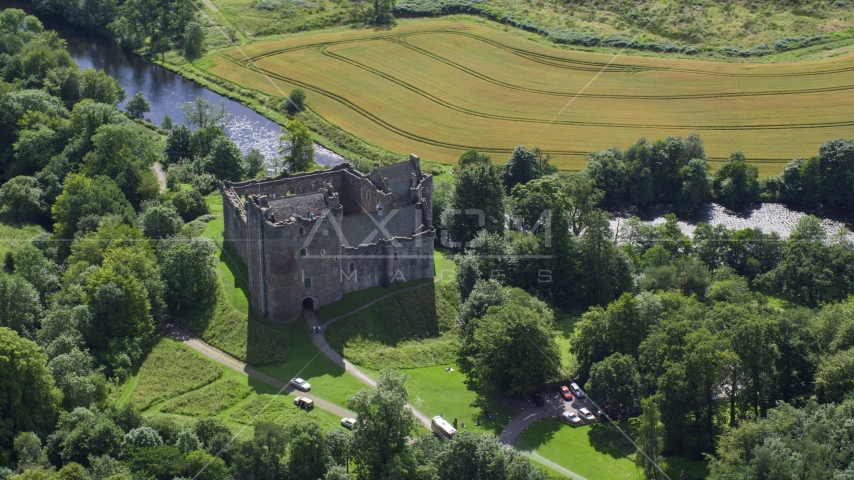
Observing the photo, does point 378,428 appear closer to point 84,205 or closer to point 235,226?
point 235,226

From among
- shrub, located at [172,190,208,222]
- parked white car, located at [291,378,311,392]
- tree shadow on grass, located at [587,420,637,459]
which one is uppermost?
shrub, located at [172,190,208,222]

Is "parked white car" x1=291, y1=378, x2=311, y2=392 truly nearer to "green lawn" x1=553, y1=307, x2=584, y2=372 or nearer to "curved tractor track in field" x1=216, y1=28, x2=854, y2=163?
"green lawn" x1=553, y1=307, x2=584, y2=372

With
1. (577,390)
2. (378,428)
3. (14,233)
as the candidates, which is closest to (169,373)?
(378,428)

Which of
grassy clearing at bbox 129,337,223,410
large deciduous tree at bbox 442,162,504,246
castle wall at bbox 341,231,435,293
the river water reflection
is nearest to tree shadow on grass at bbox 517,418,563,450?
castle wall at bbox 341,231,435,293

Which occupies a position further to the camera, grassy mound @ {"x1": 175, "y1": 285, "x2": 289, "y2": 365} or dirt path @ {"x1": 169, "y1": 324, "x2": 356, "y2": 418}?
grassy mound @ {"x1": 175, "y1": 285, "x2": 289, "y2": 365}

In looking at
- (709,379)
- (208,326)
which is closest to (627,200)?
(709,379)

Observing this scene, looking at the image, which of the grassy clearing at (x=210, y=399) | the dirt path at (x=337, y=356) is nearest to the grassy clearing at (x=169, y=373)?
the grassy clearing at (x=210, y=399)

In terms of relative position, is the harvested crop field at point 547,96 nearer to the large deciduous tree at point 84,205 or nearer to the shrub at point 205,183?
the shrub at point 205,183
